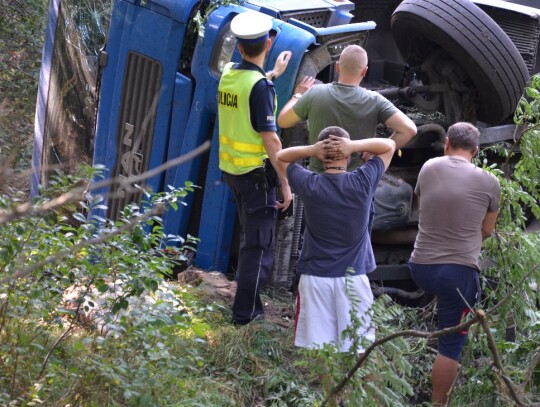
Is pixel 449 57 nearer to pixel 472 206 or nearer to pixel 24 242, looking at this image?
pixel 472 206

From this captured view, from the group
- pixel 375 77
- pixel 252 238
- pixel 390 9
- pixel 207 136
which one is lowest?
pixel 252 238

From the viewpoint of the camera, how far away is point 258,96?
16.8ft

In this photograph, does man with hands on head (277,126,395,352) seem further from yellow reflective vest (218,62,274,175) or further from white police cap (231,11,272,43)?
white police cap (231,11,272,43)

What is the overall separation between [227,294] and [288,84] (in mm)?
1221

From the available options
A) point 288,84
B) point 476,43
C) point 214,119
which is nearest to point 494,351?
point 288,84

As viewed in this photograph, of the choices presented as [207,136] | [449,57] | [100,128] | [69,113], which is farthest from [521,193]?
[69,113]

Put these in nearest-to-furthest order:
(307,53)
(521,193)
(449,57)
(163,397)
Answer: (163,397) < (521,193) < (307,53) < (449,57)

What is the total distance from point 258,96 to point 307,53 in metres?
0.61

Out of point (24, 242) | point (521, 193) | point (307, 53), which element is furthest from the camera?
point (307, 53)

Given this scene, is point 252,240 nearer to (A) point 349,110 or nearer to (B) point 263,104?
(B) point 263,104

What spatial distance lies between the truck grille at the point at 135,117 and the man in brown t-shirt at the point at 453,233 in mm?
2051

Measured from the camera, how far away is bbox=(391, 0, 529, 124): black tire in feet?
18.7

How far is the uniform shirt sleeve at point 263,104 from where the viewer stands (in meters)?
5.11

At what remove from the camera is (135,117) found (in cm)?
643
